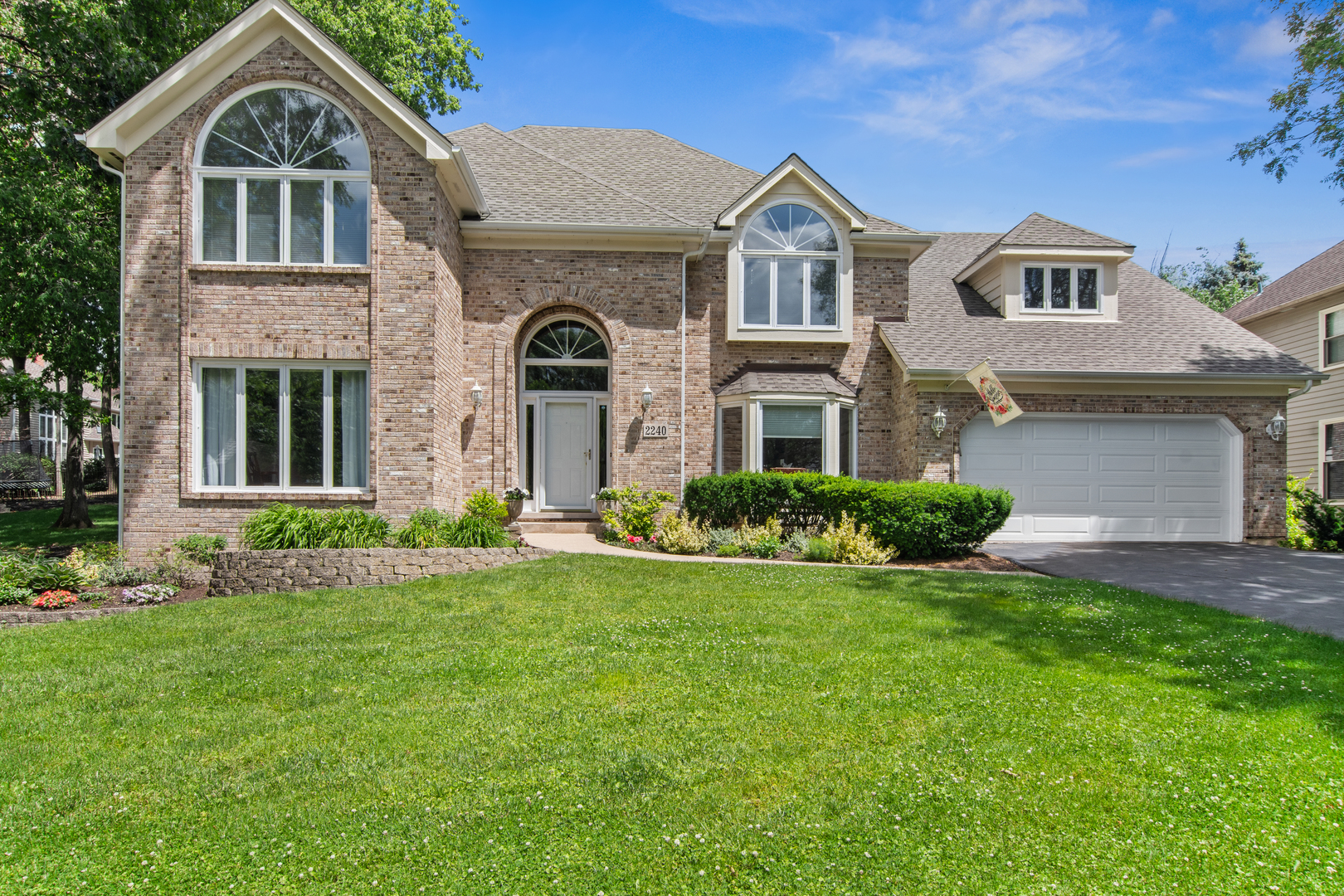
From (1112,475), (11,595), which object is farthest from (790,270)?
(11,595)

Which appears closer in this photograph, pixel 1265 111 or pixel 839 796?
pixel 839 796

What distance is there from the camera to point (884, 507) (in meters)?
11.5

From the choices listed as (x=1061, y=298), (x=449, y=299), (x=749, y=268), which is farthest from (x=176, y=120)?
(x=1061, y=298)

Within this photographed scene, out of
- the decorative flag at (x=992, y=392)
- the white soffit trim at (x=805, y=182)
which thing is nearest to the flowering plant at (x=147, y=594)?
the white soffit trim at (x=805, y=182)

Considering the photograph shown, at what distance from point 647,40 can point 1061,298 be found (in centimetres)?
999

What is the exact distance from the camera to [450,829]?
3.62 meters

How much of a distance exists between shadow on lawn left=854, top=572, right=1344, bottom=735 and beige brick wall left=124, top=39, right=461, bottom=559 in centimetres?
719

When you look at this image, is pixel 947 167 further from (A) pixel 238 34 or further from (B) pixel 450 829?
(B) pixel 450 829

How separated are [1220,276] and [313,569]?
48.3 metres

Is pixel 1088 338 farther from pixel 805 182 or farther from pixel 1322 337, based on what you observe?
pixel 1322 337

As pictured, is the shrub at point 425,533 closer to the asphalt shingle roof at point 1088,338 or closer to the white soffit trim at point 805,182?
the white soffit trim at point 805,182

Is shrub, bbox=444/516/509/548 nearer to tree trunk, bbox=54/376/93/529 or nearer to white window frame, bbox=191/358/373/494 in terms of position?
white window frame, bbox=191/358/373/494

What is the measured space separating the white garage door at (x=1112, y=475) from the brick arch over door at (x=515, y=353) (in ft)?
21.3

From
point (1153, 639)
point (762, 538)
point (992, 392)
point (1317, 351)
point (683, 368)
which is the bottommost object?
point (1153, 639)
